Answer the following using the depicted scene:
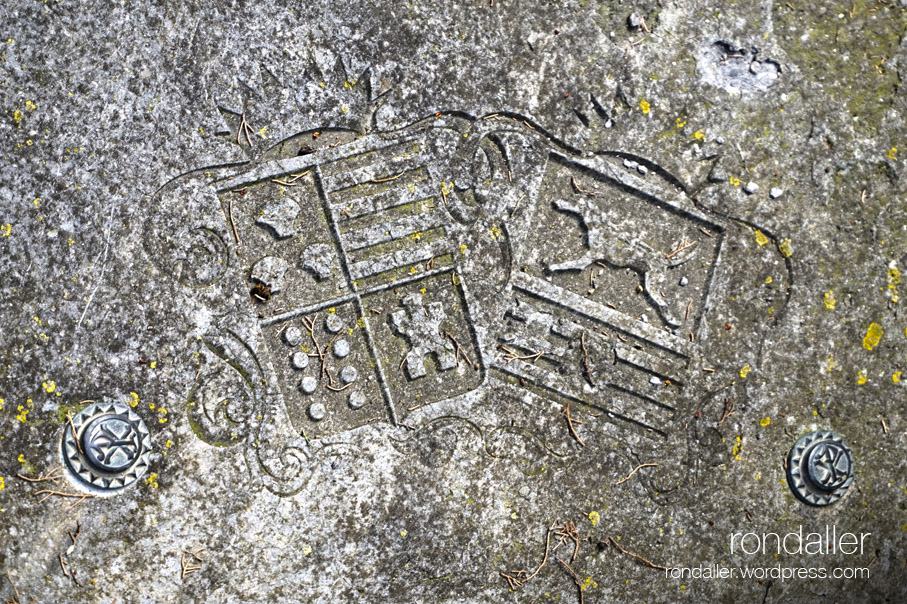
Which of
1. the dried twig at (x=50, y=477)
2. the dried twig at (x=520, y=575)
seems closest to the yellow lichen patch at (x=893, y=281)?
the dried twig at (x=520, y=575)

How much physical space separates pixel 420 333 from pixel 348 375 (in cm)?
41

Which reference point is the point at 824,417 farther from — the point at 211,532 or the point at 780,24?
the point at 211,532

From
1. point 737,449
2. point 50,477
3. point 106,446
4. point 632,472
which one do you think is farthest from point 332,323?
point 737,449

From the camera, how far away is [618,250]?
3568mm

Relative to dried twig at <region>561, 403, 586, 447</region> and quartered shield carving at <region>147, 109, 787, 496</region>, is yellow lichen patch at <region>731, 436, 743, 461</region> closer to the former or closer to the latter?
quartered shield carving at <region>147, 109, 787, 496</region>

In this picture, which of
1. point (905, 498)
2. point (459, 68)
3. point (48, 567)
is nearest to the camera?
point (48, 567)

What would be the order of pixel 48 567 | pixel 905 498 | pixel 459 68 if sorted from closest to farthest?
pixel 48 567 → pixel 459 68 → pixel 905 498

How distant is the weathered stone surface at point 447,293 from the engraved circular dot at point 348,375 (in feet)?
0.09

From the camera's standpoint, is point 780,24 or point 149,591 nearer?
point 149,591

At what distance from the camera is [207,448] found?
3350 mm

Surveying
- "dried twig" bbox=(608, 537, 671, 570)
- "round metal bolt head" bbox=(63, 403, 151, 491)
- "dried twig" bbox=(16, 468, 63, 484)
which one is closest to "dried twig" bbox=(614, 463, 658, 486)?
"dried twig" bbox=(608, 537, 671, 570)

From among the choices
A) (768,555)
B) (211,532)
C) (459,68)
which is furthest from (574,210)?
(211,532)

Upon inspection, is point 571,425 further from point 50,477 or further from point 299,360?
point 50,477

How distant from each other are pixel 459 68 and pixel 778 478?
268 cm
